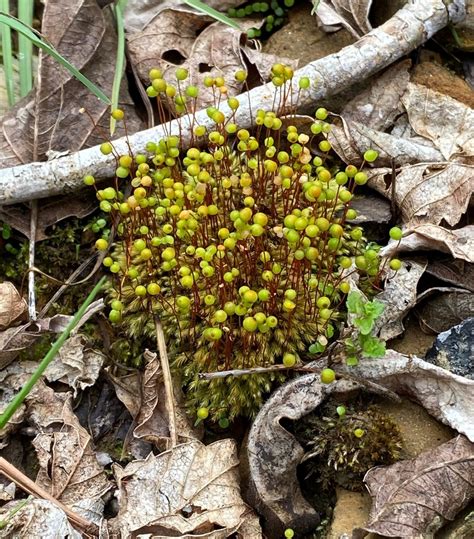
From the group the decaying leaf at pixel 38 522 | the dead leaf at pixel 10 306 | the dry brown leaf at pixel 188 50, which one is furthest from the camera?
the dry brown leaf at pixel 188 50

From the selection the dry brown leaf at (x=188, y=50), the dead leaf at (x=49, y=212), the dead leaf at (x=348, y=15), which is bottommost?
the dead leaf at (x=49, y=212)

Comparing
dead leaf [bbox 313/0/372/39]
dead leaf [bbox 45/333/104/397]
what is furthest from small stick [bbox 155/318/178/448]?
dead leaf [bbox 313/0/372/39]

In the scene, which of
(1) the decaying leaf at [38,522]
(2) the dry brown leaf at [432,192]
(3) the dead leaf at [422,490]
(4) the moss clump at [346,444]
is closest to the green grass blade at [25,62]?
(2) the dry brown leaf at [432,192]

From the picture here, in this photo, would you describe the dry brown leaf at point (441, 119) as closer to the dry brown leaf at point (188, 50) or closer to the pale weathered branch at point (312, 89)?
the pale weathered branch at point (312, 89)

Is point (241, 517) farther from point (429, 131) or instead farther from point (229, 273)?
point (429, 131)

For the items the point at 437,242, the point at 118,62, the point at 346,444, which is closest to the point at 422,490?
the point at 346,444

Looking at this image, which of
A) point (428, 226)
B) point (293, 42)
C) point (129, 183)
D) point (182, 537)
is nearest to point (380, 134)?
point (428, 226)
